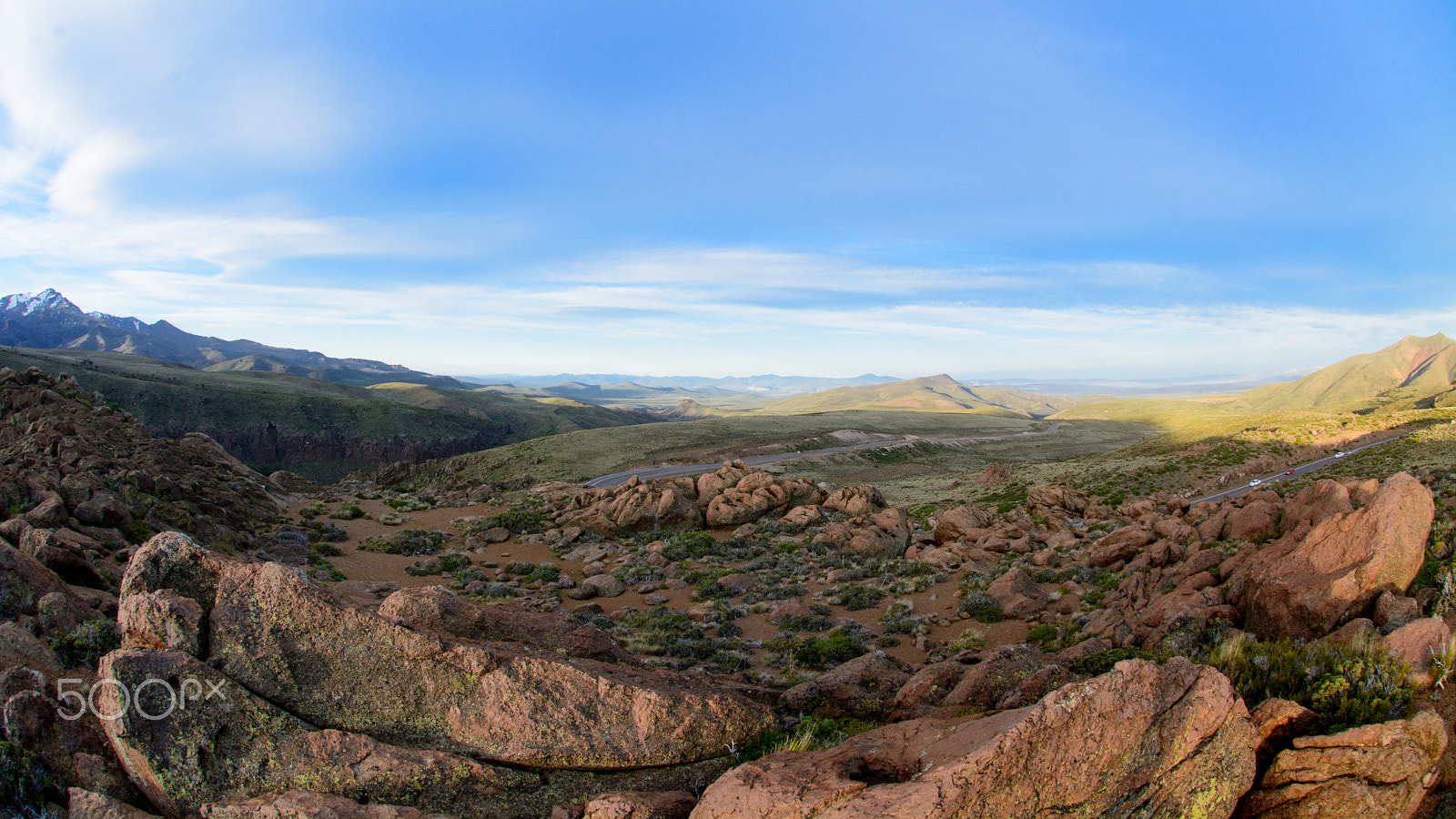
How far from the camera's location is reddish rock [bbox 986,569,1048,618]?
18141mm

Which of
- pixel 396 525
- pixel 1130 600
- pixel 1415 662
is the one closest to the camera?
pixel 1415 662

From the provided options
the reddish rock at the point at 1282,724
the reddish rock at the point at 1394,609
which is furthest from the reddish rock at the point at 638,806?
the reddish rock at the point at 1394,609

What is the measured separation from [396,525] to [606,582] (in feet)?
58.9

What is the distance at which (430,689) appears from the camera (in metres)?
7.18

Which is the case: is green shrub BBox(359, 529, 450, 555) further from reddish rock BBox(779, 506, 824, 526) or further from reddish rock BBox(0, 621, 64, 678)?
reddish rock BBox(0, 621, 64, 678)

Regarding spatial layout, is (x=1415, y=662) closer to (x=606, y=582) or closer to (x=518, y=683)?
(x=518, y=683)

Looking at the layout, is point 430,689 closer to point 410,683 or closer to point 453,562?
point 410,683

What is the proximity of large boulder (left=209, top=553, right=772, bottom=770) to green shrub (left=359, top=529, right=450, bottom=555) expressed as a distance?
23.8 m

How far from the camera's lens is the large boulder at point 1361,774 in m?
5.63

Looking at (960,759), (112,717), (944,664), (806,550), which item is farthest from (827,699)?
(806,550)

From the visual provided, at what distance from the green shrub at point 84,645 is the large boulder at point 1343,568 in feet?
58.9

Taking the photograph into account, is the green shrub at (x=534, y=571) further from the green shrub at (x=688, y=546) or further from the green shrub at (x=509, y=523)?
the green shrub at (x=509, y=523)

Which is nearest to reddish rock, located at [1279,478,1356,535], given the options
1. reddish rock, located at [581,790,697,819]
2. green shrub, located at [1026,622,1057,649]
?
green shrub, located at [1026,622,1057,649]

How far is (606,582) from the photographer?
2366cm
